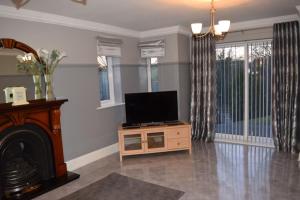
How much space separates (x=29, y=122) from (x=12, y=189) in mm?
825

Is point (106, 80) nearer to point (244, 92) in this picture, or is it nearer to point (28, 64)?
point (28, 64)

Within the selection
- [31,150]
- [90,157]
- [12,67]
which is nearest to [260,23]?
[90,157]

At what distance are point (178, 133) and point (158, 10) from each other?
82.5 inches

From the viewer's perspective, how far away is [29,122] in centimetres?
315

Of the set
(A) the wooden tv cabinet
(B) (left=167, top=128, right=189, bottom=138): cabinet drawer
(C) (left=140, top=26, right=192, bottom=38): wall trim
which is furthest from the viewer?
(C) (left=140, top=26, right=192, bottom=38): wall trim

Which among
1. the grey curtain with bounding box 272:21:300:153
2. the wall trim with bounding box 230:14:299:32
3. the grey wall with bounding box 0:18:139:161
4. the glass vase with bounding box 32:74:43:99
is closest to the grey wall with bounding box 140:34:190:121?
the wall trim with bounding box 230:14:299:32

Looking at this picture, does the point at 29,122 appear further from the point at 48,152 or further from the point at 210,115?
the point at 210,115

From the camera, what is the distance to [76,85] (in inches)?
157

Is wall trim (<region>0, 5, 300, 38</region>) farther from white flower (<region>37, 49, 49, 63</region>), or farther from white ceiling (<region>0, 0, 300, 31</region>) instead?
white flower (<region>37, 49, 49, 63</region>)

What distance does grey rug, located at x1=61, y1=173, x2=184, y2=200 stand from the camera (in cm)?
301

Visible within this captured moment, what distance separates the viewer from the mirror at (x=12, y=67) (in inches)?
120

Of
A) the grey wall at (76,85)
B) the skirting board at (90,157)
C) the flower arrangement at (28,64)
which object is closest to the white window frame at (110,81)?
the grey wall at (76,85)

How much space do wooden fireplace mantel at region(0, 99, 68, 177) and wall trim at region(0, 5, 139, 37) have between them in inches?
44.0

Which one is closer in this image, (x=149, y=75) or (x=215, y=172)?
(x=215, y=172)
